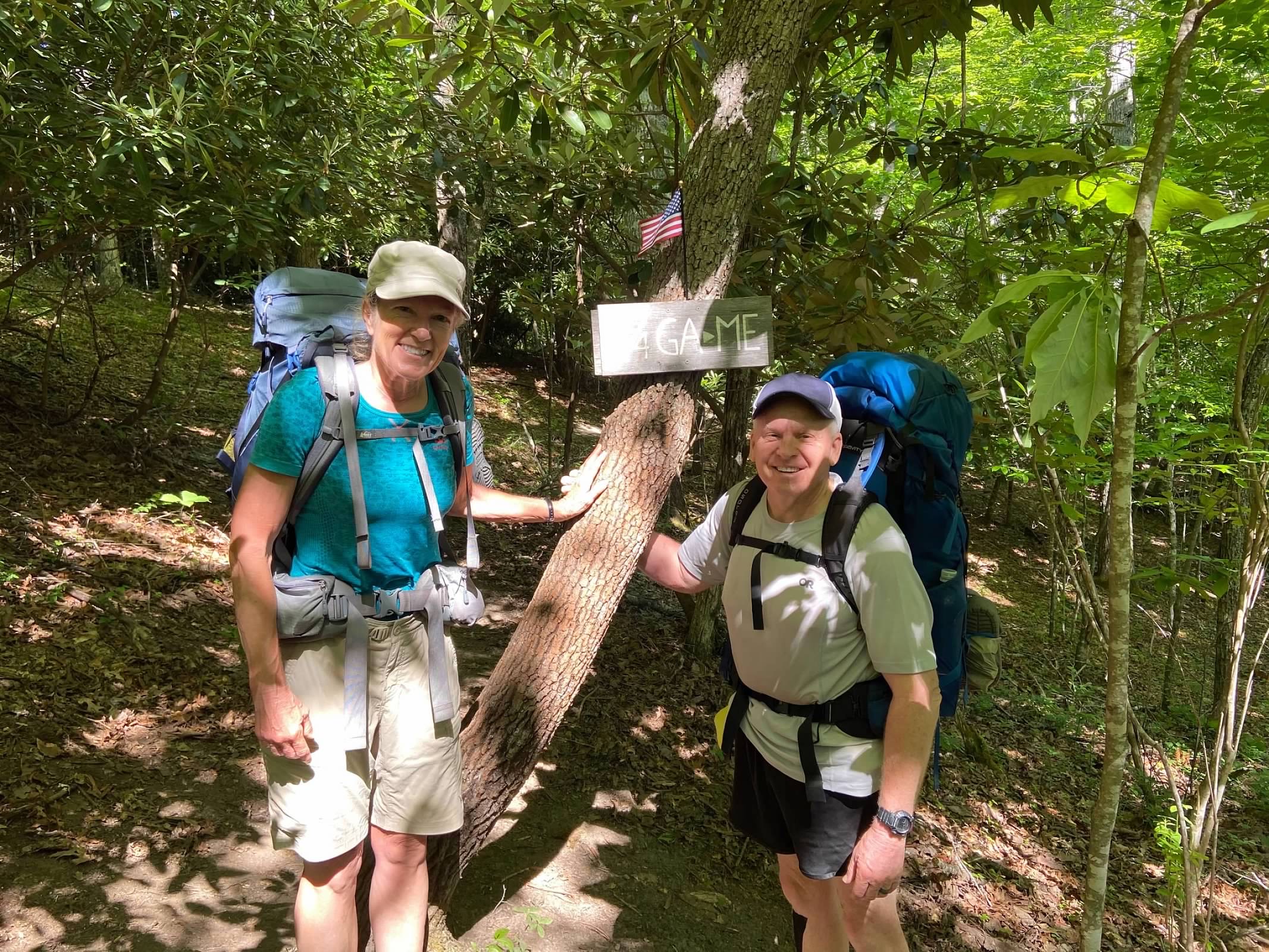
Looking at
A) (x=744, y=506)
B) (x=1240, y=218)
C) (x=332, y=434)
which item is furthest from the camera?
(x=744, y=506)

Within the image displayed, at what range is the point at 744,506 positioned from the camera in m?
2.29

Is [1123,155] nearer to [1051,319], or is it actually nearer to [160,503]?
[1051,319]

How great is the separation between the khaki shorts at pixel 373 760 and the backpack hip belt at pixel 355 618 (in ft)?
0.08

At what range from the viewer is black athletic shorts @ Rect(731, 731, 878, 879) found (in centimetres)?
208

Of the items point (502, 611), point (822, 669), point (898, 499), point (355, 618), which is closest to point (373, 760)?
point (355, 618)

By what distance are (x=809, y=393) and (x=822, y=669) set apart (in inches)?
29.6

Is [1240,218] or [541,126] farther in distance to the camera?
[541,126]

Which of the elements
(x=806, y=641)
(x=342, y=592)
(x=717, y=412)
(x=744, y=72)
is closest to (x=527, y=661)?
(x=342, y=592)

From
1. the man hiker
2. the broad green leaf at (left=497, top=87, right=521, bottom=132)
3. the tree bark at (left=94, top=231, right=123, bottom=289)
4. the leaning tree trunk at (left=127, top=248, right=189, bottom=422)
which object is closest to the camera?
the man hiker

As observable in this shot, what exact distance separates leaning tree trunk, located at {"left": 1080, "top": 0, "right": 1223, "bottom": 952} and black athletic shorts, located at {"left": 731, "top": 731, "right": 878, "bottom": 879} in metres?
0.56

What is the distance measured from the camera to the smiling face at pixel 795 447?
200cm

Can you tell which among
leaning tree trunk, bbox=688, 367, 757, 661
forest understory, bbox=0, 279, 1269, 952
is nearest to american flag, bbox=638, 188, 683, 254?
leaning tree trunk, bbox=688, 367, 757, 661

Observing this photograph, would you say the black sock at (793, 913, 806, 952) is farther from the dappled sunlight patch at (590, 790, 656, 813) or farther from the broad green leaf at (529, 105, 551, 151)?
the broad green leaf at (529, 105, 551, 151)

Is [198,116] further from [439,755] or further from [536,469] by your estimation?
[536,469]
